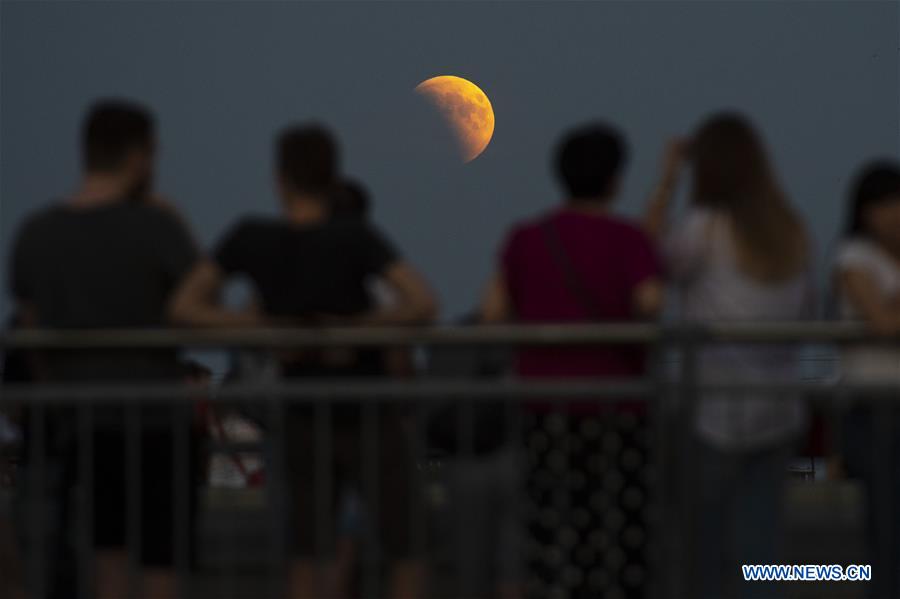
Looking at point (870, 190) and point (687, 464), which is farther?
point (870, 190)

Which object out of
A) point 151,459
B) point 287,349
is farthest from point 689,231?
point 151,459

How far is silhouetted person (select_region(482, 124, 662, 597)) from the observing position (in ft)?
19.7

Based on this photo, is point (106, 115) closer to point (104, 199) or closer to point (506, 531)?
point (104, 199)

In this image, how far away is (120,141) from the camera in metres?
6.29

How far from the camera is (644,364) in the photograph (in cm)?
607

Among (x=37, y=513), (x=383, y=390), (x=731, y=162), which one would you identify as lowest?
(x=37, y=513)

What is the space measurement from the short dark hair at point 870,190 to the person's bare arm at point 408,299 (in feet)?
5.74

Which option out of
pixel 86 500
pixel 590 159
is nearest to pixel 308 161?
pixel 590 159

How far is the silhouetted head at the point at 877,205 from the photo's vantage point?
6.65m

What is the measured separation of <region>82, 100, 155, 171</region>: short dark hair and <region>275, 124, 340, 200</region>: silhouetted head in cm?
53

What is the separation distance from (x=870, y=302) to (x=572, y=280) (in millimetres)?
1045

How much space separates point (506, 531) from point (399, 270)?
963 mm

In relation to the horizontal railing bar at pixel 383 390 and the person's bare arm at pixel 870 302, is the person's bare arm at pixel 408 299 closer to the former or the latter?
the horizontal railing bar at pixel 383 390

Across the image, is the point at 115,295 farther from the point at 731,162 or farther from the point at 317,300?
the point at 731,162
